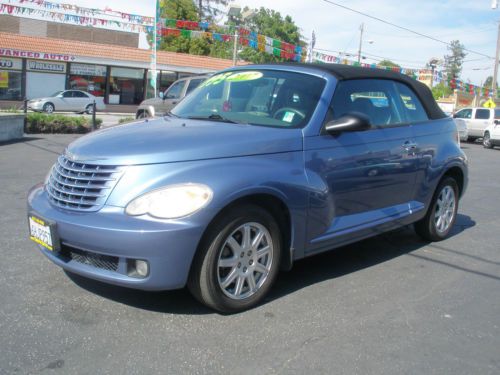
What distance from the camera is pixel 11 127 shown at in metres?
13.3

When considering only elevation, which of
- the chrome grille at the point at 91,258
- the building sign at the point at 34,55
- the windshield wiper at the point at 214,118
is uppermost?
the building sign at the point at 34,55

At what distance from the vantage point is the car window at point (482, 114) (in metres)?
25.0

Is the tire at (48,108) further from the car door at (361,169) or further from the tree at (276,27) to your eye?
the tree at (276,27)

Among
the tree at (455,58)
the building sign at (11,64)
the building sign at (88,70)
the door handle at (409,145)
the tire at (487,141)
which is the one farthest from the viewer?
the tree at (455,58)

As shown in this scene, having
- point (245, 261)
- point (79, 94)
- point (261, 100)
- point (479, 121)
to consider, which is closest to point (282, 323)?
point (245, 261)

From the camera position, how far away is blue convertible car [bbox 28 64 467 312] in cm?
331

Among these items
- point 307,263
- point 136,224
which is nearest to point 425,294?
point 307,263

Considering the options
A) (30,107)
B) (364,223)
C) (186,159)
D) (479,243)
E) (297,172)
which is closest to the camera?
(186,159)

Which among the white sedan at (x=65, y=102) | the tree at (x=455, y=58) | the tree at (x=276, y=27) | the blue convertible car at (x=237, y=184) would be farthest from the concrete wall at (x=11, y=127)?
the tree at (x=455, y=58)

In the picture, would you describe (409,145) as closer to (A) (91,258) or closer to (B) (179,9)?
(A) (91,258)

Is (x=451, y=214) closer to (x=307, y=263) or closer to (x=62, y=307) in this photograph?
(x=307, y=263)

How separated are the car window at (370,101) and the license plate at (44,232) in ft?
7.58

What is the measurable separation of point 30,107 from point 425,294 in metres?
28.0

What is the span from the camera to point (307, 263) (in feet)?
16.3
